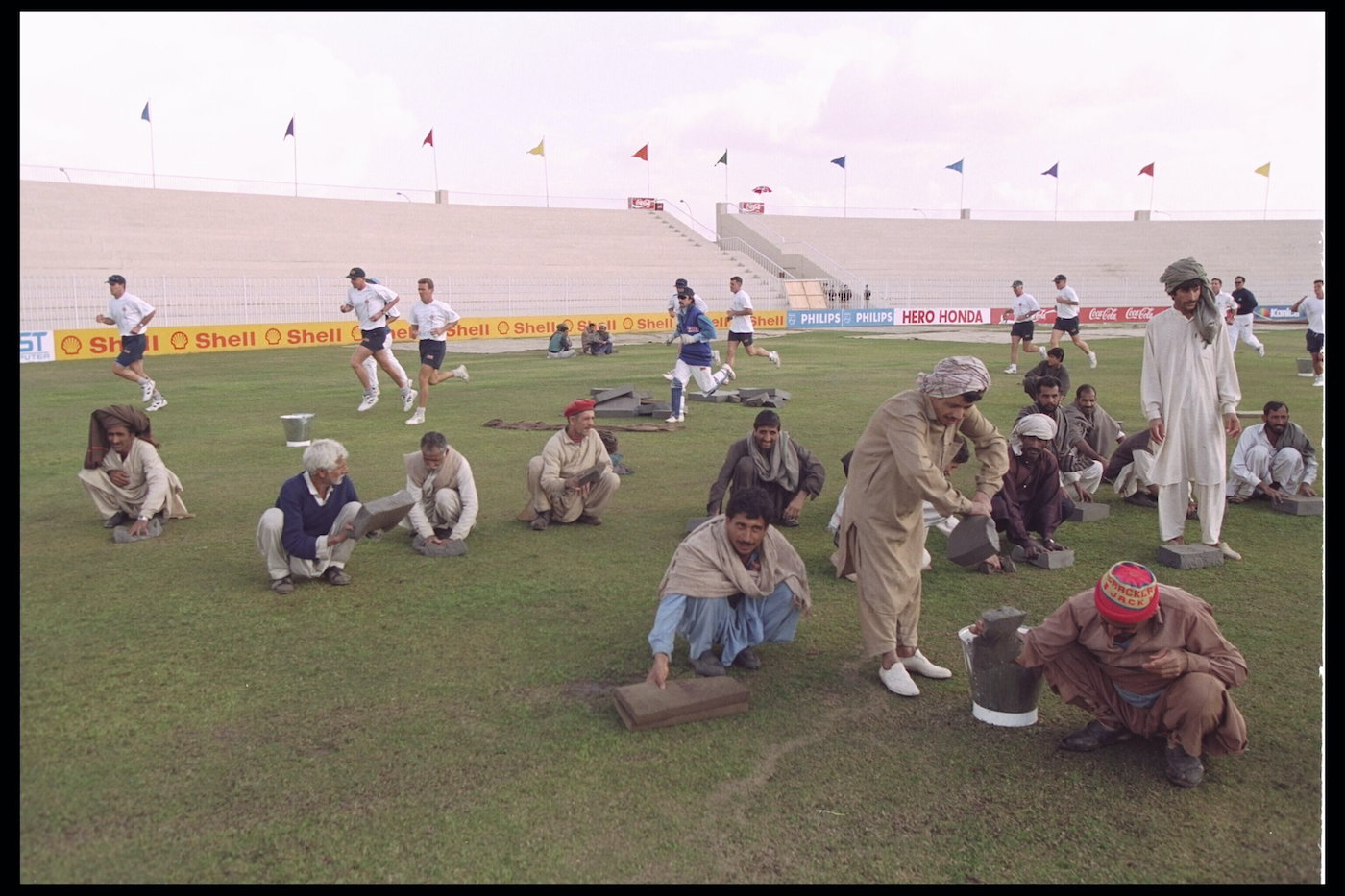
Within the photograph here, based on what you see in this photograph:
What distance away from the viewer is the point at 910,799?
10.9 feet

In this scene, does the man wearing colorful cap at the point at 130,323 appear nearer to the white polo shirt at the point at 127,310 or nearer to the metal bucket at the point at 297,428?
the white polo shirt at the point at 127,310

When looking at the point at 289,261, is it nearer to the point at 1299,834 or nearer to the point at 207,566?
the point at 207,566

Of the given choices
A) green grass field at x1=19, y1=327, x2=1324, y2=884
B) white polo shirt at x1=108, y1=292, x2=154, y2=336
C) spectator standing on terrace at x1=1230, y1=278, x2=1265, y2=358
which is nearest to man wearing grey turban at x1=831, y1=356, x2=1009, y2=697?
green grass field at x1=19, y1=327, x2=1324, y2=884

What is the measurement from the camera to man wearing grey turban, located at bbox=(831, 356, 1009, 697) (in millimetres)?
3891

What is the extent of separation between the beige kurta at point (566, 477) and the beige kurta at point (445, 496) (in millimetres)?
582

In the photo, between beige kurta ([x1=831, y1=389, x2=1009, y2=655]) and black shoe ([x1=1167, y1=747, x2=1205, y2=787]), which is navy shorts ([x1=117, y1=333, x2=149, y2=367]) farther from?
black shoe ([x1=1167, y1=747, x2=1205, y2=787])

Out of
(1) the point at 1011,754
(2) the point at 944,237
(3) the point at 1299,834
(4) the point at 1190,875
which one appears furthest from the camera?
(2) the point at 944,237

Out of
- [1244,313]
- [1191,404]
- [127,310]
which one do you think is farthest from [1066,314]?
[127,310]

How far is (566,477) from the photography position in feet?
22.7

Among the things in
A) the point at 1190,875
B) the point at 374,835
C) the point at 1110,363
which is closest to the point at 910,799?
the point at 1190,875

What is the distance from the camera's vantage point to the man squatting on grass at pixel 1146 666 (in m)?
3.40

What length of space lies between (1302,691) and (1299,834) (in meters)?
1.22

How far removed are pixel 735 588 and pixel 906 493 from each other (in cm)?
85

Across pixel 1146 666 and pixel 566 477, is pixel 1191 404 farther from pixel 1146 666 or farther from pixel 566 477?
pixel 566 477
